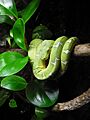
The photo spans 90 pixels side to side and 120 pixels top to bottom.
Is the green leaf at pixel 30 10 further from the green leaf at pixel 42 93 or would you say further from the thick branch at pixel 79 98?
the green leaf at pixel 42 93

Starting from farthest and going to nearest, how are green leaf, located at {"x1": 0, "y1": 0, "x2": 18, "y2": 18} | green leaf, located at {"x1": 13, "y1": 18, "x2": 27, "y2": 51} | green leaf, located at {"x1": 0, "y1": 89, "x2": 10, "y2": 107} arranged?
green leaf, located at {"x1": 0, "y1": 89, "x2": 10, "y2": 107} < green leaf, located at {"x1": 0, "y1": 0, "x2": 18, "y2": 18} < green leaf, located at {"x1": 13, "y1": 18, "x2": 27, "y2": 51}

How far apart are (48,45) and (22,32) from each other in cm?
23

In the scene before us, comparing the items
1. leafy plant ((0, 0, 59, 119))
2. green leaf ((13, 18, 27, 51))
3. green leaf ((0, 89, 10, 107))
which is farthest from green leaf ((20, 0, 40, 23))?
green leaf ((0, 89, 10, 107))

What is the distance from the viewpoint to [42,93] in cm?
158

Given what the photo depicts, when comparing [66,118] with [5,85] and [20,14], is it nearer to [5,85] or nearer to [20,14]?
[5,85]

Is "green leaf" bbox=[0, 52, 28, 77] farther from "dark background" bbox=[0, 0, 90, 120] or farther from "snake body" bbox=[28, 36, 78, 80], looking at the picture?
"dark background" bbox=[0, 0, 90, 120]

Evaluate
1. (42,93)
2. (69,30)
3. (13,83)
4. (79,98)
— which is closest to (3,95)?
(13,83)

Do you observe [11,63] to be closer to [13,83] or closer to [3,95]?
[13,83]

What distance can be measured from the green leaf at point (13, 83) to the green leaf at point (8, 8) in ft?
1.59

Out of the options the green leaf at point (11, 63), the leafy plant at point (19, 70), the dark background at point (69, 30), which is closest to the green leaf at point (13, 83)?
the leafy plant at point (19, 70)

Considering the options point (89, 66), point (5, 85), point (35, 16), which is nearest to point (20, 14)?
point (35, 16)

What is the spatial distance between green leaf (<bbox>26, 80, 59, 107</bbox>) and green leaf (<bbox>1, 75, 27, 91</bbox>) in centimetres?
6

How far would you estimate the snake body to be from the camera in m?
1.41

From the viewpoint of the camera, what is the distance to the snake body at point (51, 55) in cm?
141
